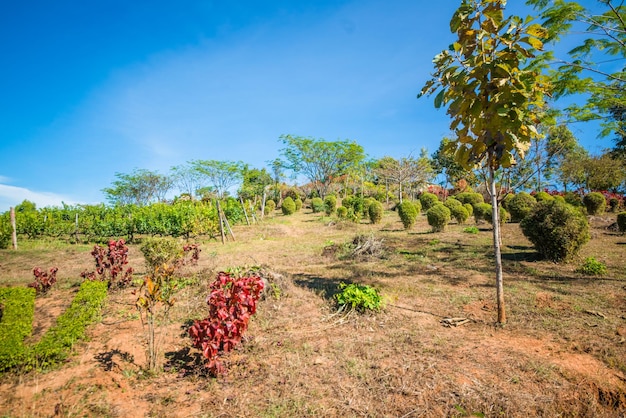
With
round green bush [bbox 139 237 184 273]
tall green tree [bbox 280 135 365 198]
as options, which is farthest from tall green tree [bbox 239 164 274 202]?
round green bush [bbox 139 237 184 273]

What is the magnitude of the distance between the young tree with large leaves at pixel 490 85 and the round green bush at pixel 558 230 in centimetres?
528

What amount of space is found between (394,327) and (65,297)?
691 centimetres

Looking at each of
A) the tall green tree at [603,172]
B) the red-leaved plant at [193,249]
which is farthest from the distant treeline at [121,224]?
the tall green tree at [603,172]

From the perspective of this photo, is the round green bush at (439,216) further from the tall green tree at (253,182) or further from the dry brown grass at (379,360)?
the tall green tree at (253,182)

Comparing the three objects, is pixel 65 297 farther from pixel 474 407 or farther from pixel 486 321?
pixel 486 321

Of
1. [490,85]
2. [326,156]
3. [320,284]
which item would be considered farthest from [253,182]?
[490,85]

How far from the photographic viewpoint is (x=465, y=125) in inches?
151

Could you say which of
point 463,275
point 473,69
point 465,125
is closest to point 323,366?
point 465,125

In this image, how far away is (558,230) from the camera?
7363 mm

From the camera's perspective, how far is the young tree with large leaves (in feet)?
10.6

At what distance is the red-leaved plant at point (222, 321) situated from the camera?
3160 mm

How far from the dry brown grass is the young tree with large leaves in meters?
2.44

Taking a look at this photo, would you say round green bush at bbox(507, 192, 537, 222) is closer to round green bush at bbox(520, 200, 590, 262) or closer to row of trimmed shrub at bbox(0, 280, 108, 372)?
round green bush at bbox(520, 200, 590, 262)

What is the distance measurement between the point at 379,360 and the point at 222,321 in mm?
1944
